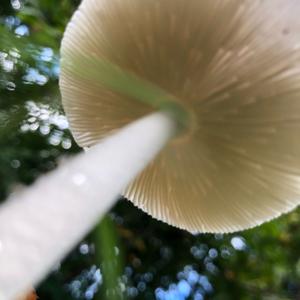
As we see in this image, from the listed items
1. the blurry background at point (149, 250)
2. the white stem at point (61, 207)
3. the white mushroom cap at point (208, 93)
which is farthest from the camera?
the blurry background at point (149, 250)

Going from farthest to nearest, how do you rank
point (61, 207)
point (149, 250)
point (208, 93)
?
1. point (149, 250)
2. point (208, 93)
3. point (61, 207)

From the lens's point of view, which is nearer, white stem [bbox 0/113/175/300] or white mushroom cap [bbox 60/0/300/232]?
white stem [bbox 0/113/175/300]

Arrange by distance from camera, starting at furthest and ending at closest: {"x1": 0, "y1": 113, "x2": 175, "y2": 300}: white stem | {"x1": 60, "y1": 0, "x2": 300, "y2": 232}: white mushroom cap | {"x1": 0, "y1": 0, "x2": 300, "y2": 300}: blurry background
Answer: {"x1": 0, "y1": 0, "x2": 300, "y2": 300}: blurry background, {"x1": 60, "y1": 0, "x2": 300, "y2": 232}: white mushroom cap, {"x1": 0, "y1": 113, "x2": 175, "y2": 300}: white stem

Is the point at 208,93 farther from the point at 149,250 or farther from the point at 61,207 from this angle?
the point at 149,250

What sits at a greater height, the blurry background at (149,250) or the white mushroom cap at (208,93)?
the white mushroom cap at (208,93)

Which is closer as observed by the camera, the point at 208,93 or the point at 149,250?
the point at 208,93

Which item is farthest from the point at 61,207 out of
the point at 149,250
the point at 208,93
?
the point at 149,250
